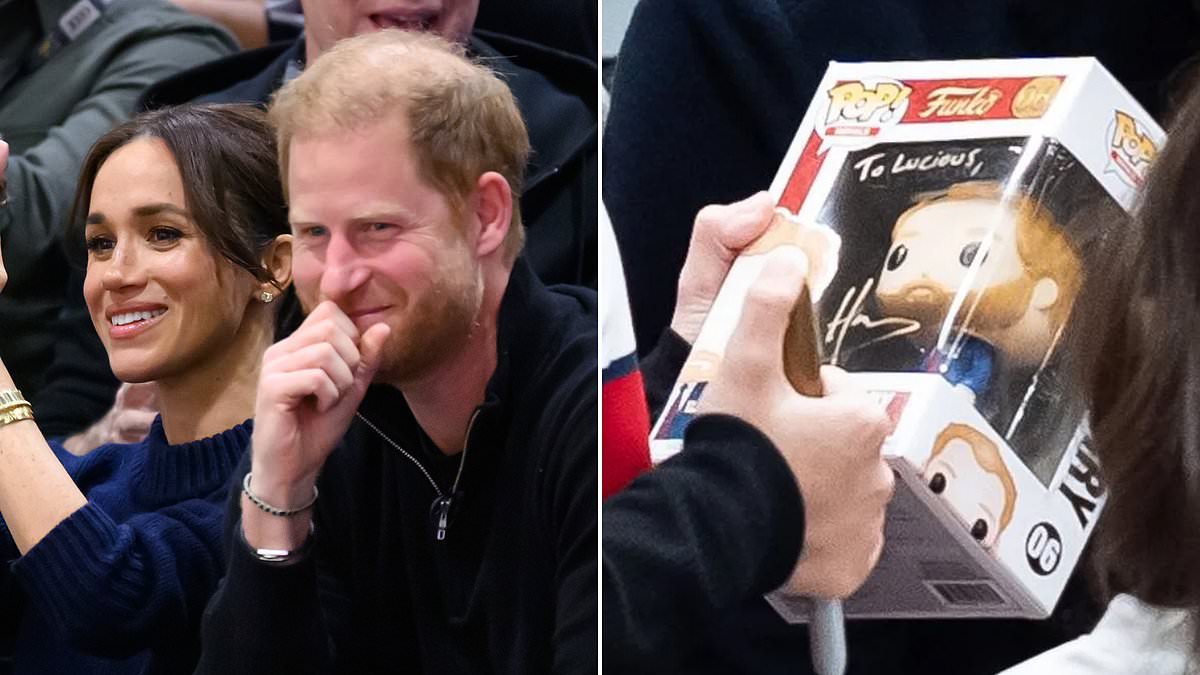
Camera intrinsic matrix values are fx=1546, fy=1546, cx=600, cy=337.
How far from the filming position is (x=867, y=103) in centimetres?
82

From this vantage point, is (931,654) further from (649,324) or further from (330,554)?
Answer: (330,554)

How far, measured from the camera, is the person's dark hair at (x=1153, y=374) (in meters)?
0.74

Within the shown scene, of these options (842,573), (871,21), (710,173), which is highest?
(871,21)

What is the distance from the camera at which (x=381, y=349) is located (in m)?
0.73

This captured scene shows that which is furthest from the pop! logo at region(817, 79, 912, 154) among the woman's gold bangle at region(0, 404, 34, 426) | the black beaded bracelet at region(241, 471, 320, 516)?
the woman's gold bangle at region(0, 404, 34, 426)

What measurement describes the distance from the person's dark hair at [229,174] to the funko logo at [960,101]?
34 cm

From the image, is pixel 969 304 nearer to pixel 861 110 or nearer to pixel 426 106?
pixel 861 110

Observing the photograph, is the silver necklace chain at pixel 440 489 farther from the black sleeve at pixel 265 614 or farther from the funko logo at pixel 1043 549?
the funko logo at pixel 1043 549

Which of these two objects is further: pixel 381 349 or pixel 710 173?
pixel 710 173

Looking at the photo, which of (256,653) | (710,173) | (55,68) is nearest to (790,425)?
(710,173)

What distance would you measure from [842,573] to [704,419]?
11cm

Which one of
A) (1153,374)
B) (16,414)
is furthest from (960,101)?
(16,414)

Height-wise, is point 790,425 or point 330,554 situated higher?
point 790,425

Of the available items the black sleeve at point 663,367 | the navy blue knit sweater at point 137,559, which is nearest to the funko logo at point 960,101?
the black sleeve at point 663,367
